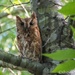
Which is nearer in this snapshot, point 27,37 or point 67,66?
point 67,66

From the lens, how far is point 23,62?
1375mm

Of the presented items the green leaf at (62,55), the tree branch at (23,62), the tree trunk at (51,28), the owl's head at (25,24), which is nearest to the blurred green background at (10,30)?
the owl's head at (25,24)

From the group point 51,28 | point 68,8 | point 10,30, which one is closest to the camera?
point 68,8

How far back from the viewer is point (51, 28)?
179 centimetres

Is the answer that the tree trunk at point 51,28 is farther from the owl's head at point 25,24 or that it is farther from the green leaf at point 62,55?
the green leaf at point 62,55

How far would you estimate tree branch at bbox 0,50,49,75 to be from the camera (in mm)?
1248

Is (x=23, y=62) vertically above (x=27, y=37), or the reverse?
(x=23, y=62)

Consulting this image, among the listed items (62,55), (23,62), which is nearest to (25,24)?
(23,62)

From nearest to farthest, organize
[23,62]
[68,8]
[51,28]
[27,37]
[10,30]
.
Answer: [68,8] < [23,62] < [51,28] < [27,37] < [10,30]

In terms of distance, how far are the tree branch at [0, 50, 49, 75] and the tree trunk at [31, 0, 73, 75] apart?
0.36 feet

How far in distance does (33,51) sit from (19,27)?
463mm

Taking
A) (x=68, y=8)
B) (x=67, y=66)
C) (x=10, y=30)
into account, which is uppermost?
(x=68, y=8)

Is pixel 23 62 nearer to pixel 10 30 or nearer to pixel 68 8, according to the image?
pixel 68 8

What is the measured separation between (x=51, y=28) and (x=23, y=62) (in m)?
0.51
